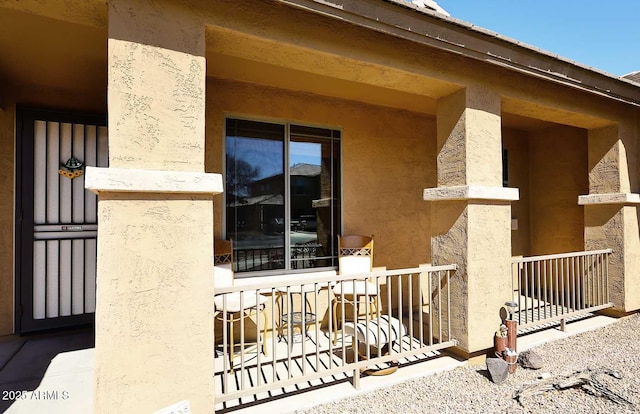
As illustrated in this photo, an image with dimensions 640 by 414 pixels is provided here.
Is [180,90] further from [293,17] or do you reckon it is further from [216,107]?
[216,107]

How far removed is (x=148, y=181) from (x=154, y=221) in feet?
0.79

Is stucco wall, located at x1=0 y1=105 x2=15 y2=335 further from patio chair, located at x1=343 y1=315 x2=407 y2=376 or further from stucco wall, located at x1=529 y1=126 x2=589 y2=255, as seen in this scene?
stucco wall, located at x1=529 y1=126 x2=589 y2=255

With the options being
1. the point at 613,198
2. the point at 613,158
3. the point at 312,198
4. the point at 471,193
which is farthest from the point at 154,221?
the point at 613,158

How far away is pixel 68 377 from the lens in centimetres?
278

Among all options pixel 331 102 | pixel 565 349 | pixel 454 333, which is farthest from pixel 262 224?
pixel 565 349

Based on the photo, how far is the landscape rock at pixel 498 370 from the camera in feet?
8.96

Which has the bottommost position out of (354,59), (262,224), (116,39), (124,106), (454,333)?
(454,333)

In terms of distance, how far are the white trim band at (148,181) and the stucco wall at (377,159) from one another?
1.64m

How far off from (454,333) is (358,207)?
1.89 m

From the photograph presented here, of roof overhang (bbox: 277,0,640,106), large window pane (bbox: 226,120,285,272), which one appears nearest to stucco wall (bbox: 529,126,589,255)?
roof overhang (bbox: 277,0,640,106)

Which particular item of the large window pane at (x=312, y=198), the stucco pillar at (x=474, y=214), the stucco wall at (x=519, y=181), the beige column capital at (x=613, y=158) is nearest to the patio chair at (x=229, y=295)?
the large window pane at (x=312, y=198)

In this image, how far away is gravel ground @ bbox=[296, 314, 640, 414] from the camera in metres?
2.38

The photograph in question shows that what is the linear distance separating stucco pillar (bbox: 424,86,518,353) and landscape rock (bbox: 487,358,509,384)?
0.66 ft

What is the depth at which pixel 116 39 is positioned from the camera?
6.06 feet
